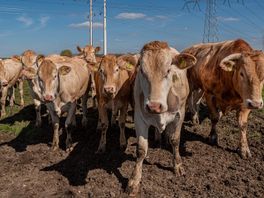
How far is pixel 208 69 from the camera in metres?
7.12

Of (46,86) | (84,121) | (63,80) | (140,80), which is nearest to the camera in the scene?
(140,80)

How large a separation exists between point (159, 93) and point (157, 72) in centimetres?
29

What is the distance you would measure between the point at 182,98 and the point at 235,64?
129 centimetres

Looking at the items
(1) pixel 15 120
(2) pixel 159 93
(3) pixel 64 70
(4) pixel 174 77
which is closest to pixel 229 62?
(4) pixel 174 77

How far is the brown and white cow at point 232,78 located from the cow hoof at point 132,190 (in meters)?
2.14

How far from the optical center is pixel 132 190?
16.8 feet

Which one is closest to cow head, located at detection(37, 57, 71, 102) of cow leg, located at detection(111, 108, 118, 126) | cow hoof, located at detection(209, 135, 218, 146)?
cow leg, located at detection(111, 108, 118, 126)

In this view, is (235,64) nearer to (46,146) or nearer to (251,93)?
(251,93)

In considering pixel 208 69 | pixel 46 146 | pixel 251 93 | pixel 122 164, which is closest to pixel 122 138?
pixel 122 164

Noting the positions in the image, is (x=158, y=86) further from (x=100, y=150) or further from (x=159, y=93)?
(x=100, y=150)

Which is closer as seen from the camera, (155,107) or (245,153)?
(155,107)

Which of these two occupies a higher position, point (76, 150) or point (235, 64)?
point (235, 64)

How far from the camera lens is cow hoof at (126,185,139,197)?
5090 mm

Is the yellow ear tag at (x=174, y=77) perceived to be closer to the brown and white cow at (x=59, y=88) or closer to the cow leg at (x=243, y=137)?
the cow leg at (x=243, y=137)
